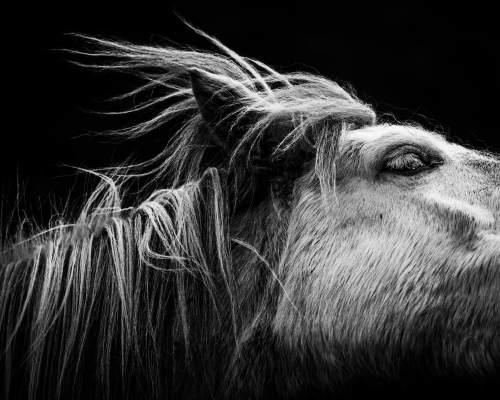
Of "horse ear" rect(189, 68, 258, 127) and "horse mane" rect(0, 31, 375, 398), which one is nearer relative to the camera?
"horse mane" rect(0, 31, 375, 398)

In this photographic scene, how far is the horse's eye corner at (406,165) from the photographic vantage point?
3.78 ft

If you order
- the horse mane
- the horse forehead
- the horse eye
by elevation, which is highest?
the horse forehead

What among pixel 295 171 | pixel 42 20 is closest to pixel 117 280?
pixel 295 171

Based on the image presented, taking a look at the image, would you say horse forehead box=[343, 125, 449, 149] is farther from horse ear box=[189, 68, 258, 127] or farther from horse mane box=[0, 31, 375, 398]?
horse ear box=[189, 68, 258, 127]

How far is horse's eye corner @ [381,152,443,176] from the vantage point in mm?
1152

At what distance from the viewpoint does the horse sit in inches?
40.6

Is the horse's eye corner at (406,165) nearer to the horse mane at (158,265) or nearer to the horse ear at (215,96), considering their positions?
the horse mane at (158,265)

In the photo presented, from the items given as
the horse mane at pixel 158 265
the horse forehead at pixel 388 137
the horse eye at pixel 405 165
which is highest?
the horse forehead at pixel 388 137

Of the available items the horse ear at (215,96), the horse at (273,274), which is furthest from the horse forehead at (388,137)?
the horse ear at (215,96)

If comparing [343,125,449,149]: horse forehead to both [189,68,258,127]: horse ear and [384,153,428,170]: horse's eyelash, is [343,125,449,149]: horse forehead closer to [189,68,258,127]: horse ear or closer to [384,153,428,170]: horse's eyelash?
[384,153,428,170]: horse's eyelash

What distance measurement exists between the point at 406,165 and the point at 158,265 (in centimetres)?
47

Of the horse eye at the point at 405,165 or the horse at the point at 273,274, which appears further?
the horse eye at the point at 405,165

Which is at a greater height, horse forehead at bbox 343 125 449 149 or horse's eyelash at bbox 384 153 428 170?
horse forehead at bbox 343 125 449 149

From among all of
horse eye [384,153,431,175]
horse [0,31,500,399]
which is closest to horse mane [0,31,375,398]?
horse [0,31,500,399]
